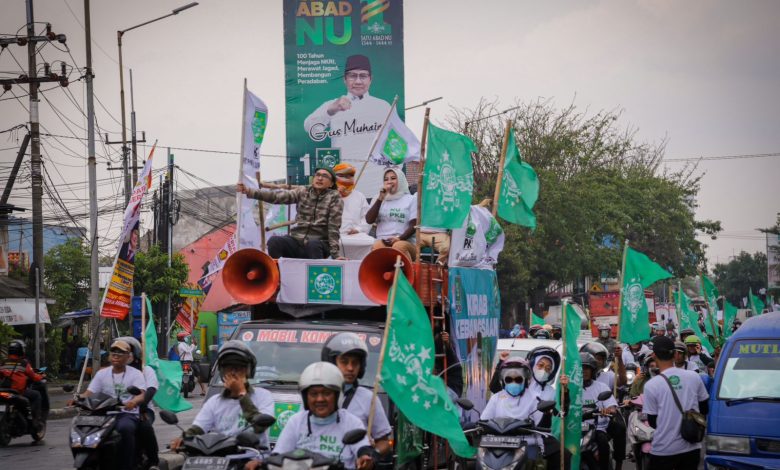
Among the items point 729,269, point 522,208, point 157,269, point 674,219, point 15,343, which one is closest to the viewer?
point 522,208

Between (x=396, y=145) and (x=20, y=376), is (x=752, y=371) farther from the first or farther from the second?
(x=20, y=376)

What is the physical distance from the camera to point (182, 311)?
4147cm

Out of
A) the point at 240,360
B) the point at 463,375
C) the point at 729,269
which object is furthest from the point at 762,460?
the point at 729,269

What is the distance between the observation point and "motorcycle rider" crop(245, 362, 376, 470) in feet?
23.7

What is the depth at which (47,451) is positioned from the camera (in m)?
17.1

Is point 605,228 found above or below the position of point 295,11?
below

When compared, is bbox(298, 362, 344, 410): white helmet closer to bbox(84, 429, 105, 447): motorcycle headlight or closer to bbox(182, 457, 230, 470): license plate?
bbox(182, 457, 230, 470): license plate

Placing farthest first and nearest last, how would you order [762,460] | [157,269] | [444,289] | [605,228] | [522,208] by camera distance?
1. [605,228]
2. [157,269]
3. [522,208]
4. [444,289]
5. [762,460]

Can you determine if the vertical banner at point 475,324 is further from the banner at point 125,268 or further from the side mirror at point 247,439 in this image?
the banner at point 125,268

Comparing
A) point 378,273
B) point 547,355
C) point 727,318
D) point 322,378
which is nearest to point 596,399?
point 547,355

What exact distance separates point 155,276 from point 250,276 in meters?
29.5

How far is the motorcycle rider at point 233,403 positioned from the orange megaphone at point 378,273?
→ 2.62m

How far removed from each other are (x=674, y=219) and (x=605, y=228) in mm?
8301

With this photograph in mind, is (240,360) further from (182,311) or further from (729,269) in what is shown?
(729,269)
